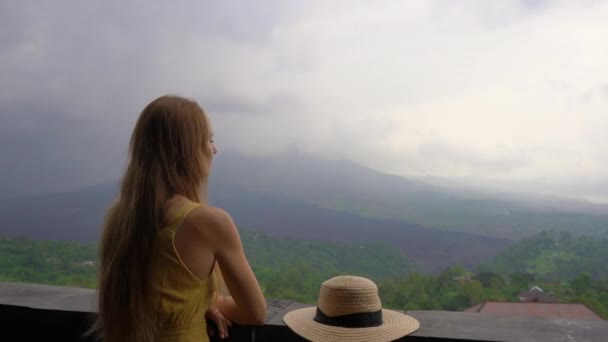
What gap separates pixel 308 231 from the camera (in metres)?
11.0

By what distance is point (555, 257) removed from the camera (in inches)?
295

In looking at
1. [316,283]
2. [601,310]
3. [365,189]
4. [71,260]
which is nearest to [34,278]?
[71,260]

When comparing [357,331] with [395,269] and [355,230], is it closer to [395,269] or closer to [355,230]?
[395,269]

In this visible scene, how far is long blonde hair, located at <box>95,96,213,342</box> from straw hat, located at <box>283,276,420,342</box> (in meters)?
0.69

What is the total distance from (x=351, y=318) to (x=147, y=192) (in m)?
0.95

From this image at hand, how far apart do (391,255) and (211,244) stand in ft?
26.0

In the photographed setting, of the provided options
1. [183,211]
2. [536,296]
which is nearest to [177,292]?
[183,211]

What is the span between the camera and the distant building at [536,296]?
457 centimetres

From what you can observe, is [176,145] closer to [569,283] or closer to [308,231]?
[569,283]

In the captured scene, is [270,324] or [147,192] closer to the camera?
[147,192]

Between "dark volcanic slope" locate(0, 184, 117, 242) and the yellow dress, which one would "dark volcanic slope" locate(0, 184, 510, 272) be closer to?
"dark volcanic slope" locate(0, 184, 117, 242)

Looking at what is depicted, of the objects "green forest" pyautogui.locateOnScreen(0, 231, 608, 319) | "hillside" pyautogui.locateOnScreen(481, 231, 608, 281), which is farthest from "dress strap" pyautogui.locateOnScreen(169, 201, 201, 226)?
"hillside" pyautogui.locateOnScreen(481, 231, 608, 281)

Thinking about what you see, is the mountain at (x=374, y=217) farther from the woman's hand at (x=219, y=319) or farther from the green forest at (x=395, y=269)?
the woman's hand at (x=219, y=319)

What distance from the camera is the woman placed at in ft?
5.86
